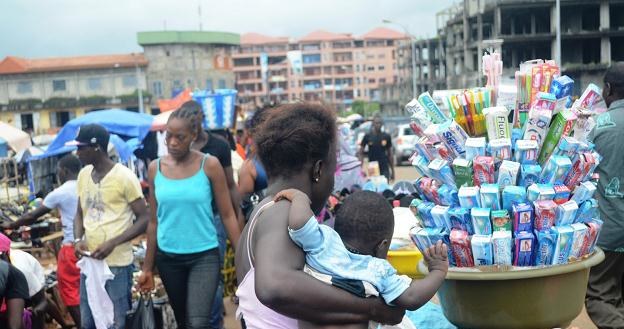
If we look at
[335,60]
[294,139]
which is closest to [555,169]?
[294,139]

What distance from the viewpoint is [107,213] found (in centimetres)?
504

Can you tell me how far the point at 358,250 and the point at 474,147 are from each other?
821 millimetres

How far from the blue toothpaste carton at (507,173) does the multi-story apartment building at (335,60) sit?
13258 centimetres

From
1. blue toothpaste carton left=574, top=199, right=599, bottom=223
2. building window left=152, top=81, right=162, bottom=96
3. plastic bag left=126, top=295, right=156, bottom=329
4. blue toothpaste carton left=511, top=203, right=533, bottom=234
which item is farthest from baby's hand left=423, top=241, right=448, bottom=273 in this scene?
building window left=152, top=81, right=162, bottom=96

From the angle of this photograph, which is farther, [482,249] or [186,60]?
[186,60]

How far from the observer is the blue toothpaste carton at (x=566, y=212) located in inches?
113

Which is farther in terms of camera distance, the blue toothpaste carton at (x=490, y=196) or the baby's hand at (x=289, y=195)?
the blue toothpaste carton at (x=490, y=196)

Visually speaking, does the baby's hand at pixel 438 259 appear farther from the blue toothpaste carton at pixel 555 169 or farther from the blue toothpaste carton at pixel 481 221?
the blue toothpaste carton at pixel 555 169

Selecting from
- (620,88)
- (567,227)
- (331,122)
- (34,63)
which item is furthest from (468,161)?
(34,63)

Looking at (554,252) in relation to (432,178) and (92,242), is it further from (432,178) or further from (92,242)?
(92,242)

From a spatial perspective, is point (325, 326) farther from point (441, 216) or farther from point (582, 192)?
point (582, 192)

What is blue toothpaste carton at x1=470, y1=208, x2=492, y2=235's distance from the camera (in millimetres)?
2852

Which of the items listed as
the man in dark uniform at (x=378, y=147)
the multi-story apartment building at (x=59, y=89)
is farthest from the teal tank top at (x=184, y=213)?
the multi-story apartment building at (x=59, y=89)

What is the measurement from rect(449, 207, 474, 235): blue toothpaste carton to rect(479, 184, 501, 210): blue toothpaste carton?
0.08 m
